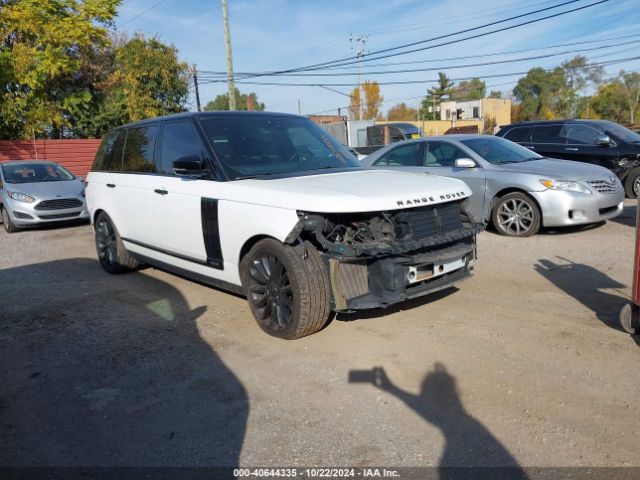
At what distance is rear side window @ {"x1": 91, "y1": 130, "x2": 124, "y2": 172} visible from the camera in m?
6.51

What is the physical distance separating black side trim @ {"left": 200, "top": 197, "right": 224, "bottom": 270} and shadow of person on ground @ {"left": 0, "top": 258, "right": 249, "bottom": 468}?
2.06ft

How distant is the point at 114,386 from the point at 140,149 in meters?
3.16

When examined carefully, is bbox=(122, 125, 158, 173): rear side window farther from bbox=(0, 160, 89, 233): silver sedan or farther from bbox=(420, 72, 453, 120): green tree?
bbox=(420, 72, 453, 120): green tree

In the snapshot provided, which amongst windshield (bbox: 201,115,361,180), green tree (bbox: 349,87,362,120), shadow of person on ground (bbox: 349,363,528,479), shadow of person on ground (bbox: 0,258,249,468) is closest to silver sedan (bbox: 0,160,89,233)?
shadow of person on ground (bbox: 0,258,249,468)

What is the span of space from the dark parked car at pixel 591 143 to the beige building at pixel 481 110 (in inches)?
2218

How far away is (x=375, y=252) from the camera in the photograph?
3801mm

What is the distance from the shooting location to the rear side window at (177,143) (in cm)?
502

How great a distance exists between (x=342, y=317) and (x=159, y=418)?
1.98 meters

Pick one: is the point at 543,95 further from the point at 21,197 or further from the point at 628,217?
the point at 21,197

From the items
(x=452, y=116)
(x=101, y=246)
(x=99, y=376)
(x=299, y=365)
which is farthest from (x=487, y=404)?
(x=452, y=116)

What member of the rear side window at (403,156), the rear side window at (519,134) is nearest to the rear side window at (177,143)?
the rear side window at (403,156)

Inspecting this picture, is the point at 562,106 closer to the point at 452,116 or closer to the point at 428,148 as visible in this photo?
the point at 452,116

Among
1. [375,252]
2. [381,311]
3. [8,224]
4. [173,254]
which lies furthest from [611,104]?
[375,252]

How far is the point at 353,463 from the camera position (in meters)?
2.72
